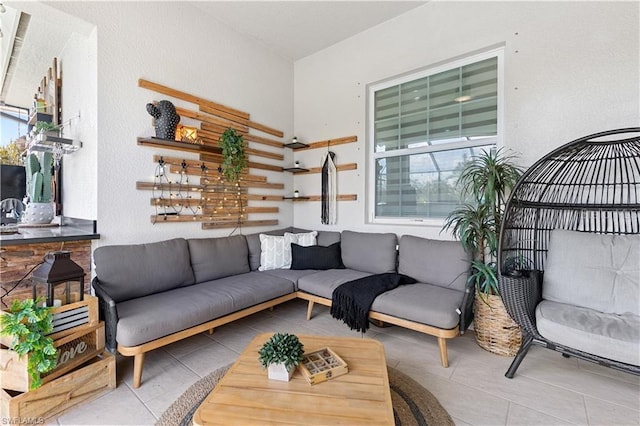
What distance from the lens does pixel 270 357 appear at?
1.38 m

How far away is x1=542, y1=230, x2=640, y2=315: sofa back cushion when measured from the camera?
6.10 ft

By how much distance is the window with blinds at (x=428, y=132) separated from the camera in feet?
9.15

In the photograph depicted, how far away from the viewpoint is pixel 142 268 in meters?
2.30

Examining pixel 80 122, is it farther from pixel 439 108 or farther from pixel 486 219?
pixel 486 219

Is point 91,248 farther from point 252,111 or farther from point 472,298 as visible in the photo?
point 472,298

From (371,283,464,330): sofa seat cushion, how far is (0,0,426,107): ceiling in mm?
2852

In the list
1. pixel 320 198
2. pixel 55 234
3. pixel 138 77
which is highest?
pixel 138 77

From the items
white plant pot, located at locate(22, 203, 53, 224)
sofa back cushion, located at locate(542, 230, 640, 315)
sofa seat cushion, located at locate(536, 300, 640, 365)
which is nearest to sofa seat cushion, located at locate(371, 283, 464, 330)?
sofa seat cushion, located at locate(536, 300, 640, 365)

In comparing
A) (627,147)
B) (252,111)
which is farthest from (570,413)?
(252,111)

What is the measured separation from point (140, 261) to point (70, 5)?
2016mm

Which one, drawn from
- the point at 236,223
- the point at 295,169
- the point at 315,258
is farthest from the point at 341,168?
the point at 236,223

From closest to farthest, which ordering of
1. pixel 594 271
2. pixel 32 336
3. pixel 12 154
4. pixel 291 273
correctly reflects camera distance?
pixel 32 336, pixel 594 271, pixel 291 273, pixel 12 154

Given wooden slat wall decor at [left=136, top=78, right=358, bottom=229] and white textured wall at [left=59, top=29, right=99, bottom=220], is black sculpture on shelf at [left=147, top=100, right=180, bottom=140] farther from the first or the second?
white textured wall at [left=59, top=29, right=99, bottom=220]

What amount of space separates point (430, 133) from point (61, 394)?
349 cm
